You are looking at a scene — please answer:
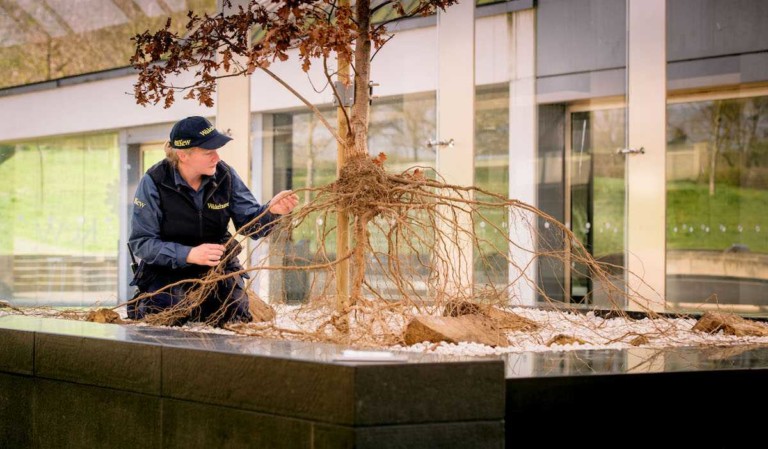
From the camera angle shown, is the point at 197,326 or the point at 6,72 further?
the point at 6,72

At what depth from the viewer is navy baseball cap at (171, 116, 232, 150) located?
11.6ft

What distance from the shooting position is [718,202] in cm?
671

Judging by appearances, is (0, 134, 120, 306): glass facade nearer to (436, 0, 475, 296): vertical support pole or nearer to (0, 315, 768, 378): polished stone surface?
(436, 0, 475, 296): vertical support pole

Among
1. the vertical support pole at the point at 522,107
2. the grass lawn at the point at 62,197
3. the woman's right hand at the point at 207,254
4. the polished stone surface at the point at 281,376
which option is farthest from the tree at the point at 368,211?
the grass lawn at the point at 62,197

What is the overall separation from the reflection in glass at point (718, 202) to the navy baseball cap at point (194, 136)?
4.21 m

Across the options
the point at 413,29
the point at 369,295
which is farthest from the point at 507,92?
the point at 369,295

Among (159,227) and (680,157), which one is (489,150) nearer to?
(680,157)

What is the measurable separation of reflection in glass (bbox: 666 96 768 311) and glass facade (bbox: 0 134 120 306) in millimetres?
5747

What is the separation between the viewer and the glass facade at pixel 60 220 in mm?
9672

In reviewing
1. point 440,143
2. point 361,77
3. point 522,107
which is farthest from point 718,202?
point 361,77

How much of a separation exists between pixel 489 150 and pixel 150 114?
3.78 m

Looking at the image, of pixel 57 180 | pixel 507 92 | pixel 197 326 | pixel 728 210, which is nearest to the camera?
pixel 197 326

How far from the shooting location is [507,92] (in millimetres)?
7441

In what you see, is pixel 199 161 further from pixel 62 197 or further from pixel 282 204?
pixel 62 197
